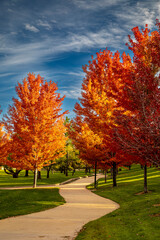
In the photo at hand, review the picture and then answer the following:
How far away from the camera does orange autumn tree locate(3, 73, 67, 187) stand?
19844 mm

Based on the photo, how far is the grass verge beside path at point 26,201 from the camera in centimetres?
1329

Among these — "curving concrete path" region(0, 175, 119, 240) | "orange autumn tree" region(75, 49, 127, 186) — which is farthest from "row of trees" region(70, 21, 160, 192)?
"curving concrete path" region(0, 175, 119, 240)

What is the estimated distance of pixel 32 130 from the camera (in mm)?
19953

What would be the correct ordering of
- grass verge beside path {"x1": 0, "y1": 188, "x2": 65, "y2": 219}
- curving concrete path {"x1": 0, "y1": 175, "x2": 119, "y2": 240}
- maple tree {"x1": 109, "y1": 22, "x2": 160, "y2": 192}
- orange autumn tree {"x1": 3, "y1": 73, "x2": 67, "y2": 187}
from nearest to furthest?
1. curving concrete path {"x1": 0, "y1": 175, "x2": 119, "y2": 240}
2. maple tree {"x1": 109, "y1": 22, "x2": 160, "y2": 192}
3. grass verge beside path {"x1": 0, "y1": 188, "x2": 65, "y2": 219}
4. orange autumn tree {"x1": 3, "y1": 73, "x2": 67, "y2": 187}

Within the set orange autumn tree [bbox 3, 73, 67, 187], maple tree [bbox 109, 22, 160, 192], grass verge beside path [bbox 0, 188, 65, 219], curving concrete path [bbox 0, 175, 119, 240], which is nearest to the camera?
curving concrete path [bbox 0, 175, 119, 240]

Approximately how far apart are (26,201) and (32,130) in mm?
6270

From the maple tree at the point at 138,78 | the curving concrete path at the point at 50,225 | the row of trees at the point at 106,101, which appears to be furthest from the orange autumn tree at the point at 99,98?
the curving concrete path at the point at 50,225

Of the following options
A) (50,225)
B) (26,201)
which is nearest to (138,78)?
(50,225)

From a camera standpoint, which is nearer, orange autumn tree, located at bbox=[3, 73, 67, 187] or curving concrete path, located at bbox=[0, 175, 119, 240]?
curving concrete path, located at bbox=[0, 175, 119, 240]

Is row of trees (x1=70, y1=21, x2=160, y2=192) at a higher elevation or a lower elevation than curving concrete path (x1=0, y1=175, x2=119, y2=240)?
higher

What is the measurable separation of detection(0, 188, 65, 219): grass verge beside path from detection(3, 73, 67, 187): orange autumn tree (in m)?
2.73

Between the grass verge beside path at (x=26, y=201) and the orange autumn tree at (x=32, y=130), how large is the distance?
2.73 metres

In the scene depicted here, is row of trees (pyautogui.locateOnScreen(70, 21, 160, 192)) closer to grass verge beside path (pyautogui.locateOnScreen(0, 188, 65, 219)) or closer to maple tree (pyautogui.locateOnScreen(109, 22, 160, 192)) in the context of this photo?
maple tree (pyautogui.locateOnScreen(109, 22, 160, 192))

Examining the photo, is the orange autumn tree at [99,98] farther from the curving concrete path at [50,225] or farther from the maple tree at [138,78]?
the curving concrete path at [50,225]
